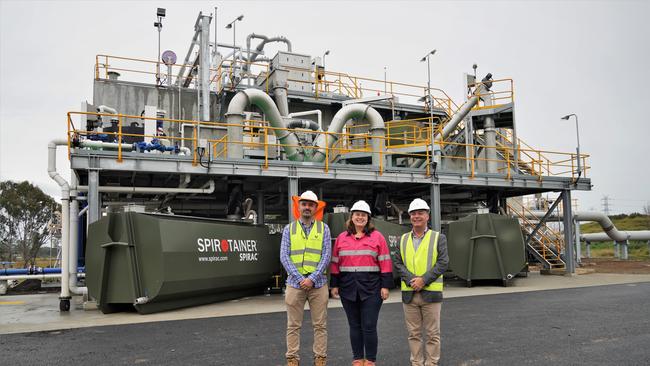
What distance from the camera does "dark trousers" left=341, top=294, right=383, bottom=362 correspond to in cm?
497

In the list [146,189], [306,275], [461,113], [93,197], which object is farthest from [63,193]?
[461,113]

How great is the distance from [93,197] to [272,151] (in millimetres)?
7741

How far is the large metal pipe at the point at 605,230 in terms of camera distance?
26562mm

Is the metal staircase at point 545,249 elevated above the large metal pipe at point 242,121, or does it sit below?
below

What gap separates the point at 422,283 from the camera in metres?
4.92

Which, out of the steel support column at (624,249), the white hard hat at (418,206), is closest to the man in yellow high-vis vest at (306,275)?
the white hard hat at (418,206)

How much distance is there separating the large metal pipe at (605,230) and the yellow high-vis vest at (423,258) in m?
22.5

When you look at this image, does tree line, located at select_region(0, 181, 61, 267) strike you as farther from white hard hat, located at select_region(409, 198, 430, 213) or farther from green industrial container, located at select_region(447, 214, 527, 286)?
white hard hat, located at select_region(409, 198, 430, 213)

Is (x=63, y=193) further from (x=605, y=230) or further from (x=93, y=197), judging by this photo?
(x=605, y=230)

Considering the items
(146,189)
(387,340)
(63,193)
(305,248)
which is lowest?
(387,340)

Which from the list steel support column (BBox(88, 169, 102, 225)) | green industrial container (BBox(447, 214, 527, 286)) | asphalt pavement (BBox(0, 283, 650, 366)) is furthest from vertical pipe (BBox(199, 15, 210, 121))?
asphalt pavement (BBox(0, 283, 650, 366))

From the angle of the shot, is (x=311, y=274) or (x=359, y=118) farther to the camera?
(x=359, y=118)

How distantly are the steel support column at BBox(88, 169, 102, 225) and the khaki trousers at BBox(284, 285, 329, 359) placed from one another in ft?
25.4

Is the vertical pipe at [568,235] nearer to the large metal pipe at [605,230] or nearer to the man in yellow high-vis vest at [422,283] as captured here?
the large metal pipe at [605,230]
